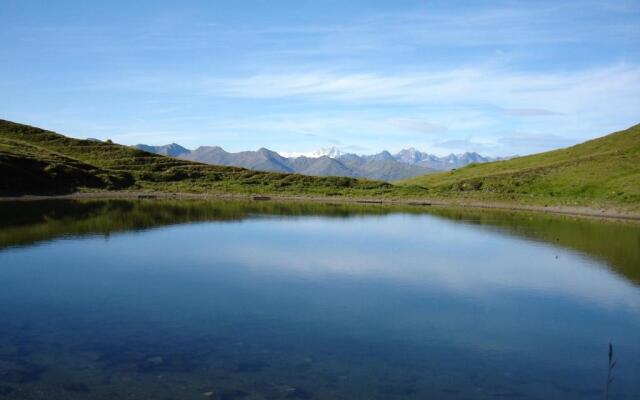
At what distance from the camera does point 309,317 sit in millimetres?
26875

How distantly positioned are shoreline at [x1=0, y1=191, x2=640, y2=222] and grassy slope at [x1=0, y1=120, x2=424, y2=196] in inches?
165

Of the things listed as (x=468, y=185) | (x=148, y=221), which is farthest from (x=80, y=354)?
(x=468, y=185)

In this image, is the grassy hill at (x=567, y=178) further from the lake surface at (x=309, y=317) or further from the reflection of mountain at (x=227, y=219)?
the lake surface at (x=309, y=317)

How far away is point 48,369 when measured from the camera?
63.3 feet

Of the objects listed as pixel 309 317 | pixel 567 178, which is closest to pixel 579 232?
pixel 309 317

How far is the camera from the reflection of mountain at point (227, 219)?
162 feet

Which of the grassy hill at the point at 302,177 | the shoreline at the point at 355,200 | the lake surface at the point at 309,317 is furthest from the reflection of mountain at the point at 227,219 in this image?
the grassy hill at the point at 302,177

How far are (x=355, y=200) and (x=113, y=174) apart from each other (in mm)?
54470

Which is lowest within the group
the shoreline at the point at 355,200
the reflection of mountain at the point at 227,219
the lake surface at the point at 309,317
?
the lake surface at the point at 309,317

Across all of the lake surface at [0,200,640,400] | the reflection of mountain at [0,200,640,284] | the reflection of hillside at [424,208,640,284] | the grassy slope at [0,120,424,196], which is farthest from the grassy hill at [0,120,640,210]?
the lake surface at [0,200,640,400]

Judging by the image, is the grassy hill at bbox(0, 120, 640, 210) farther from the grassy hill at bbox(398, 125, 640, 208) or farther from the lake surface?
the lake surface

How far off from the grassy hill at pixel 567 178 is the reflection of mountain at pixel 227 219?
1861cm

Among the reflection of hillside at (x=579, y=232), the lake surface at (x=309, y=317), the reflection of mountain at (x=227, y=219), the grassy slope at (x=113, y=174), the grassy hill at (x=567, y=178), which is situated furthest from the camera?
the grassy hill at (x=567, y=178)

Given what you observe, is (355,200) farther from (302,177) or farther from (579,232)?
(579,232)
